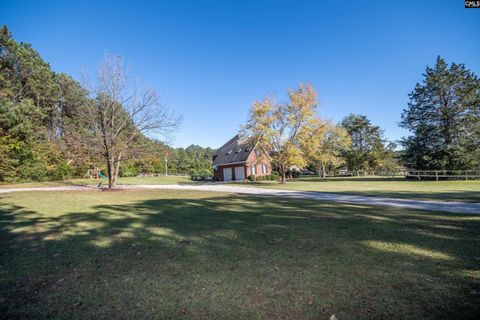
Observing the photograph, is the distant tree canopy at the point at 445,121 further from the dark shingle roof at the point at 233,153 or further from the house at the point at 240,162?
the dark shingle roof at the point at 233,153

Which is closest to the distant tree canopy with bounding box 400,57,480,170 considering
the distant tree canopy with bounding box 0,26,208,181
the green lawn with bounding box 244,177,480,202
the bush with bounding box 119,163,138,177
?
the green lawn with bounding box 244,177,480,202

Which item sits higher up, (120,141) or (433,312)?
(120,141)

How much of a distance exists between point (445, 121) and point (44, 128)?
57998 mm

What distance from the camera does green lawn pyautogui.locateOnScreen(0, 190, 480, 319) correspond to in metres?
2.73

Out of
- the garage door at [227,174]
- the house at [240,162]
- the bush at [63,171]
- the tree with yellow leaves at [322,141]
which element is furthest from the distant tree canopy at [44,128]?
the tree with yellow leaves at [322,141]

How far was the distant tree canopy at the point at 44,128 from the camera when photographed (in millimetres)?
18953

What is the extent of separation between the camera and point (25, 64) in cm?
3575

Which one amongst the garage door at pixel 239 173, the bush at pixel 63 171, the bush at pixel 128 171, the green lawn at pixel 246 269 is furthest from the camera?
the bush at pixel 128 171

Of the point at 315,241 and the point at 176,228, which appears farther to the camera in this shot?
the point at 176,228

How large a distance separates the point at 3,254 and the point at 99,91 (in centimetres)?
1694

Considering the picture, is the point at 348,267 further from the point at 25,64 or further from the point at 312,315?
the point at 25,64

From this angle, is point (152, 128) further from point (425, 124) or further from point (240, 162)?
point (425, 124)

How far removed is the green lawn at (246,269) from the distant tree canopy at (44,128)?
13.3 metres

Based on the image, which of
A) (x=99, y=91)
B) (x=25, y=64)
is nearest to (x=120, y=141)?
(x=99, y=91)
